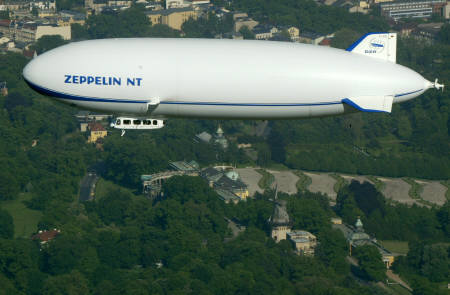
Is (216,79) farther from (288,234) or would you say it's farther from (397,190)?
(397,190)

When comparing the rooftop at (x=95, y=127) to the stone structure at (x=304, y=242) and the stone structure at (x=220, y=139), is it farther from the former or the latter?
the stone structure at (x=304, y=242)

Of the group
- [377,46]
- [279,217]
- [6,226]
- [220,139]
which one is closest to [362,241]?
[279,217]

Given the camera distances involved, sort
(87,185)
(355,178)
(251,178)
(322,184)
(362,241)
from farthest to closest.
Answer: (355,178) < (251,178) < (87,185) < (322,184) < (362,241)

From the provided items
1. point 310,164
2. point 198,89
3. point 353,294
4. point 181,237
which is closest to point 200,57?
point 198,89

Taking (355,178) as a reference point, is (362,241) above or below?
below

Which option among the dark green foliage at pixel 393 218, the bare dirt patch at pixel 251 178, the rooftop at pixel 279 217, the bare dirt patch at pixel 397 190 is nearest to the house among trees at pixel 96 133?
the bare dirt patch at pixel 251 178

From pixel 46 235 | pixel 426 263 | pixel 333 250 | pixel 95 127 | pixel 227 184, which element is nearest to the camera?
pixel 426 263

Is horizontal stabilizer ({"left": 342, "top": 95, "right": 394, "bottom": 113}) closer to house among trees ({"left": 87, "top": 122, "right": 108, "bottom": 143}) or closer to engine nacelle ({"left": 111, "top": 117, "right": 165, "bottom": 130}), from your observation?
engine nacelle ({"left": 111, "top": 117, "right": 165, "bottom": 130})

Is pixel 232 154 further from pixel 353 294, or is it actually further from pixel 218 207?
pixel 353 294

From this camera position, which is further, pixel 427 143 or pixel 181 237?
pixel 427 143
